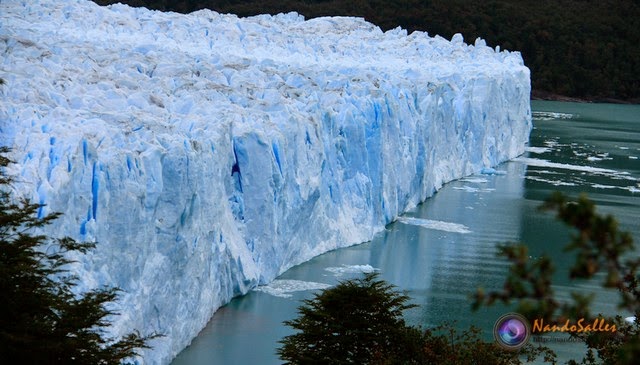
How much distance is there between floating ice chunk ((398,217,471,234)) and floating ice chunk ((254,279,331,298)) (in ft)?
15.7

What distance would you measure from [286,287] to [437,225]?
5.48 meters

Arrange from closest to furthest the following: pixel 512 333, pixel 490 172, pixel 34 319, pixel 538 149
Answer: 1. pixel 34 319
2. pixel 512 333
3. pixel 490 172
4. pixel 538 149

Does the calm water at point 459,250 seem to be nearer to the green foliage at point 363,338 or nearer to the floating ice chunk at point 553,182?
the floating ice chunk at point 553,182

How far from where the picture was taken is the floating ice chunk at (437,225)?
56.6 ft

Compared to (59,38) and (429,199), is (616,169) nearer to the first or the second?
(429,199)

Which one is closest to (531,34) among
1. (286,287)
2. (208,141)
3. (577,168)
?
(577,168)

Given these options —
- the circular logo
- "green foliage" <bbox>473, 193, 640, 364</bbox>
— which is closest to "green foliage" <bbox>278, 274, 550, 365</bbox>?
the circular logo

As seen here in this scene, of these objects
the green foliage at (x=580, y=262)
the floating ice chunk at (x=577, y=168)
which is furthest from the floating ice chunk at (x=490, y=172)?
the green foliage at (x=580, y=262)

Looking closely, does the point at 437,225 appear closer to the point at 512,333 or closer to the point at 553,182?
the point at 553,182

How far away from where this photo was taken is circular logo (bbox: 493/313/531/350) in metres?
7.57

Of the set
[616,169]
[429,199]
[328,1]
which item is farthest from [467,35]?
[429,199]

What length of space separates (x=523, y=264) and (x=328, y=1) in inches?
2041

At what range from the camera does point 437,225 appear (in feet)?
57.7

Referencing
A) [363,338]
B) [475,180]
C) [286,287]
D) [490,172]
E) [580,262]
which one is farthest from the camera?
[490,172]
